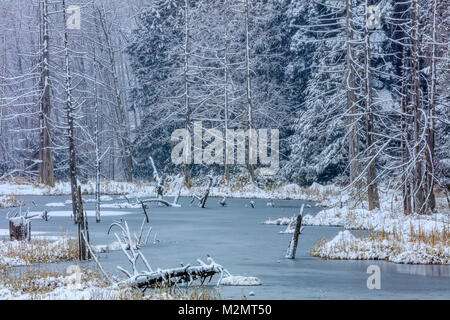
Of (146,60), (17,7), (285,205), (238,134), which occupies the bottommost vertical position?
(285,205)

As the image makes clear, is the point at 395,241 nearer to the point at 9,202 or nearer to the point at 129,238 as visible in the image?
the point at 129,238

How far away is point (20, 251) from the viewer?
711 inches

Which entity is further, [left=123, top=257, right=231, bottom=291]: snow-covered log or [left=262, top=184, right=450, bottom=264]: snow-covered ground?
[left=262, top=184, right=450, bottom=264]: snow-covered ground

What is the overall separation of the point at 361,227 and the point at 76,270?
12016 mm

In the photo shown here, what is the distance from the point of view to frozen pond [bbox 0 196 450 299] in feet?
46.0

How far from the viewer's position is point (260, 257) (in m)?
18.9

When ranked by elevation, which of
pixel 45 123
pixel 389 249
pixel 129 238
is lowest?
pixel 389 249

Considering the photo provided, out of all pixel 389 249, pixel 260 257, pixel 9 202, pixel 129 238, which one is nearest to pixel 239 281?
pixel 129 238

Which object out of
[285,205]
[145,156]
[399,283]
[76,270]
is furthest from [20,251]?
[145,156]

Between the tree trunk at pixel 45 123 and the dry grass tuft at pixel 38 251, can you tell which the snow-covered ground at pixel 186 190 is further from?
the dry grass tuft at pixel 38 251

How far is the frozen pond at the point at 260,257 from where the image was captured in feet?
46.0

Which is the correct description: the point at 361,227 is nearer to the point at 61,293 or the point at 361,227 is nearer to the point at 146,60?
the point at 61,293

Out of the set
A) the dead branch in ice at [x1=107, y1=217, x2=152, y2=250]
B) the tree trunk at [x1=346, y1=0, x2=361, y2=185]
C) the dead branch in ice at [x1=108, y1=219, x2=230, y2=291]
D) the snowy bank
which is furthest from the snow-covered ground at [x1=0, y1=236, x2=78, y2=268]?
the tree trunk at [x1=346, y1=0, x2=361, y2=185]

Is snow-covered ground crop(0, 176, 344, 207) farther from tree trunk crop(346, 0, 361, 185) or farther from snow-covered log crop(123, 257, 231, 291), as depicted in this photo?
snow-covered log crop(123, 257, 231, 291)
